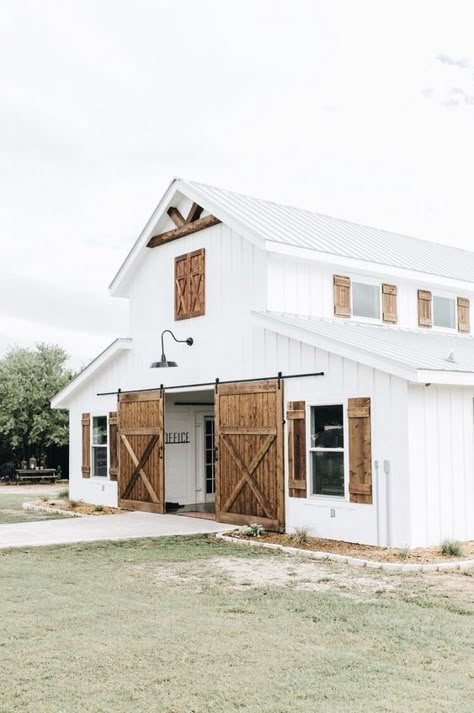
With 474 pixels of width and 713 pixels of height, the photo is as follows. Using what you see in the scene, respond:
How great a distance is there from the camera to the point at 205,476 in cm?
2047

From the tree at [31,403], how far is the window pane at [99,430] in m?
12.2

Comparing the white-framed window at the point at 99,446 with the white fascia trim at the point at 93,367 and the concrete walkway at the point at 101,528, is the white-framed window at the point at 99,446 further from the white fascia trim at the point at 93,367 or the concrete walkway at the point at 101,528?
the concrete walkway at the point at 101,528

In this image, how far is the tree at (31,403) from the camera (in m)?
32.2

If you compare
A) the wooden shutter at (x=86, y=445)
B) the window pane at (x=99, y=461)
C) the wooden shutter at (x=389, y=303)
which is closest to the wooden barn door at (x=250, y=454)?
the wooden shutter at (x=389, y=303)

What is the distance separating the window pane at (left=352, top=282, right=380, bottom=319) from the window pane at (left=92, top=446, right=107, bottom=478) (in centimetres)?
744

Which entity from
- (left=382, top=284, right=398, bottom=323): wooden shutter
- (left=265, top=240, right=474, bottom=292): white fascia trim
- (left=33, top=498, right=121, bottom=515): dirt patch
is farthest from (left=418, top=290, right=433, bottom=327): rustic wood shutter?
(left=33, top=498, right=121, bottom=515): dirt patch

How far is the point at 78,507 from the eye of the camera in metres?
19.4

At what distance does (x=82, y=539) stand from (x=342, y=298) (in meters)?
7.11

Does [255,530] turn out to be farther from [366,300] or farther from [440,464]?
[366,300]

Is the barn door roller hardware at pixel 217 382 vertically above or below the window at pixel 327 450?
above

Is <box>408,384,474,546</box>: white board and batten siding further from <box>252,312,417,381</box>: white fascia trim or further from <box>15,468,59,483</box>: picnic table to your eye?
<box>15,468,59,483</box>: picnic table

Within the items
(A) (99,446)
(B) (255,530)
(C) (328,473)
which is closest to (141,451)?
(A) (99,446)

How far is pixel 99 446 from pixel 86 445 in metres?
0.60

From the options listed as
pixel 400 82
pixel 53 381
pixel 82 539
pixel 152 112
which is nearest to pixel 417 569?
pixel 82 539
